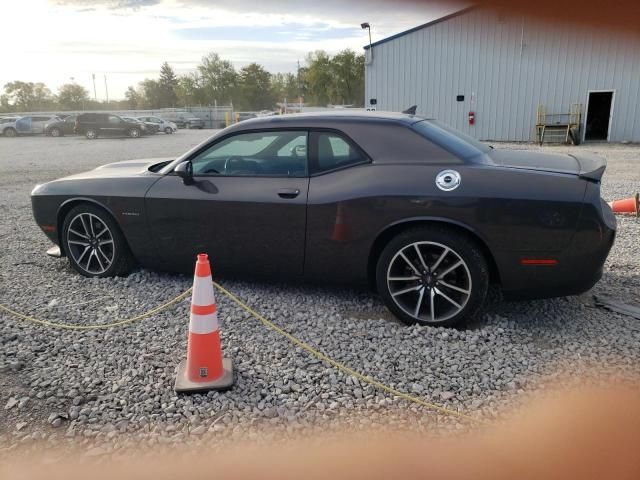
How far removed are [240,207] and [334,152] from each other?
82 centimetres

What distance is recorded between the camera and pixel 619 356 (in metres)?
3.14

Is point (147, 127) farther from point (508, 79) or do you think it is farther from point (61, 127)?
point (508, 79)

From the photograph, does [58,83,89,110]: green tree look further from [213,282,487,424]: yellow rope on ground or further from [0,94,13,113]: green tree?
[213,282,487,424]: yellow rope on ground

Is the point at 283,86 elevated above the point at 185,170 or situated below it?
above

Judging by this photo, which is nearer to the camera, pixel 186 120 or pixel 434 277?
pixel 434 277

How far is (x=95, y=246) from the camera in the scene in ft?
15.0

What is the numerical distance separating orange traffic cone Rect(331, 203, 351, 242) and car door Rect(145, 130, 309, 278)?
244 mm

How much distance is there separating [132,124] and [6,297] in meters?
25.3

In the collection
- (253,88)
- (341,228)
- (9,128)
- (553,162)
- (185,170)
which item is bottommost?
(341,228)

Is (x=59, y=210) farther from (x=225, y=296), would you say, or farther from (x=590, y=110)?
(x=590, y=110)

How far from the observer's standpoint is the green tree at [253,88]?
225 ft

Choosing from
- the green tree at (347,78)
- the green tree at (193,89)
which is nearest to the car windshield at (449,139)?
the green tree at (347,78)

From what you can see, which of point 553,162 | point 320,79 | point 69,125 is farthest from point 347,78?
point 553,162

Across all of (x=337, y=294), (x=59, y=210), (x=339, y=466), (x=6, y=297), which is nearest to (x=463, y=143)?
(x=337, y=294)
